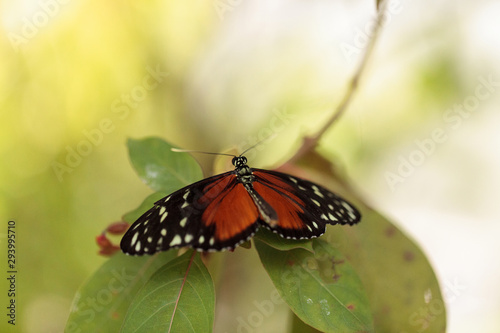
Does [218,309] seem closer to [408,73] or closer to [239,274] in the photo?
[239,274]

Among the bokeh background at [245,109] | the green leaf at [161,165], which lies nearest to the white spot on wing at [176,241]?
the green leaf at [161,165]

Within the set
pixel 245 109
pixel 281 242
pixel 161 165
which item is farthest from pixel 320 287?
pixel 245 109

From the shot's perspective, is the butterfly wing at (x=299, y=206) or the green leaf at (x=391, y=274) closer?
the butterfly wing at (x=299, y=206)

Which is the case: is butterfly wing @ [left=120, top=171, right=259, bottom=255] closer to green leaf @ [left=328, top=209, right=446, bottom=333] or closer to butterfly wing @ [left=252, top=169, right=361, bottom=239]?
butterfly wing @ [left=252, top=169, right=361, bottom=239]

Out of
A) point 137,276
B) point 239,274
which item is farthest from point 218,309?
point 137,276

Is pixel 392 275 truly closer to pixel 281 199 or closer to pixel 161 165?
pixel 281 199

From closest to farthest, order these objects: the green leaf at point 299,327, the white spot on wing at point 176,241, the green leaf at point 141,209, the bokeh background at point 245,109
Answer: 1. the white spot on wing at point 176,241
2. the green leaf at point 141,209
3. the green leaf at point 299,327
4. the bokeh background at point 245,109

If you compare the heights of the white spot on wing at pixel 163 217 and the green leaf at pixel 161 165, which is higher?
the green leaf at pixel 161 165

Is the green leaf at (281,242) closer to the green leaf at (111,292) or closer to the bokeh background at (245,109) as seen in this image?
the green leaf at (111,292)
